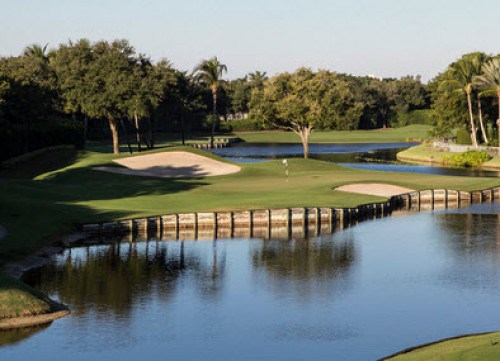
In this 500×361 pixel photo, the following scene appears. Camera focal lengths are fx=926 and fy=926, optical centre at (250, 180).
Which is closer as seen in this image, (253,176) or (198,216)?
(198,216)

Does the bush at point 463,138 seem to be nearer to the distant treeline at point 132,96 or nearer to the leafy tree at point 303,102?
the distant treeline at point 132,96

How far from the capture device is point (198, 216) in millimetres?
65000

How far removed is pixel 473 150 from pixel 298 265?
80691 mm

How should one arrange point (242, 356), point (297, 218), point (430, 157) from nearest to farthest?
point (242, 356) → point (297, 218) → point (430, 157)

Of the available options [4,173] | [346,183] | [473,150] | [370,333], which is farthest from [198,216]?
[473,150]

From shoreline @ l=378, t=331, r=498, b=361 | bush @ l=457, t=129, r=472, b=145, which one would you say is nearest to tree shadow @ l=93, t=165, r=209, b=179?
shoreline @ l=378, t=331, r=498, b=361

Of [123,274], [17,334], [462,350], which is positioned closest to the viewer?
[462,350]

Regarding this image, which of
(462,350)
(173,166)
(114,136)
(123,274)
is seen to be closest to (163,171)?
(173,166)

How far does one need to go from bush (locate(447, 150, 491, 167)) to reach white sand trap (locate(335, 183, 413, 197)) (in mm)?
43674

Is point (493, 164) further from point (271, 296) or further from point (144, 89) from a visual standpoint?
point (271, 296)

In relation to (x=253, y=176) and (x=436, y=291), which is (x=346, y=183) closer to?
(x=253, y=176)

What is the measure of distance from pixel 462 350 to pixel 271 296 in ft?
47.6

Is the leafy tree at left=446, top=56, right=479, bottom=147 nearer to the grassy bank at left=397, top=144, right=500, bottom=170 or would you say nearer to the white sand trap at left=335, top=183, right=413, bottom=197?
the grassy bank at left=397, top=144, right=500, bottom=170

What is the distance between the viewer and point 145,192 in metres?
79.5
